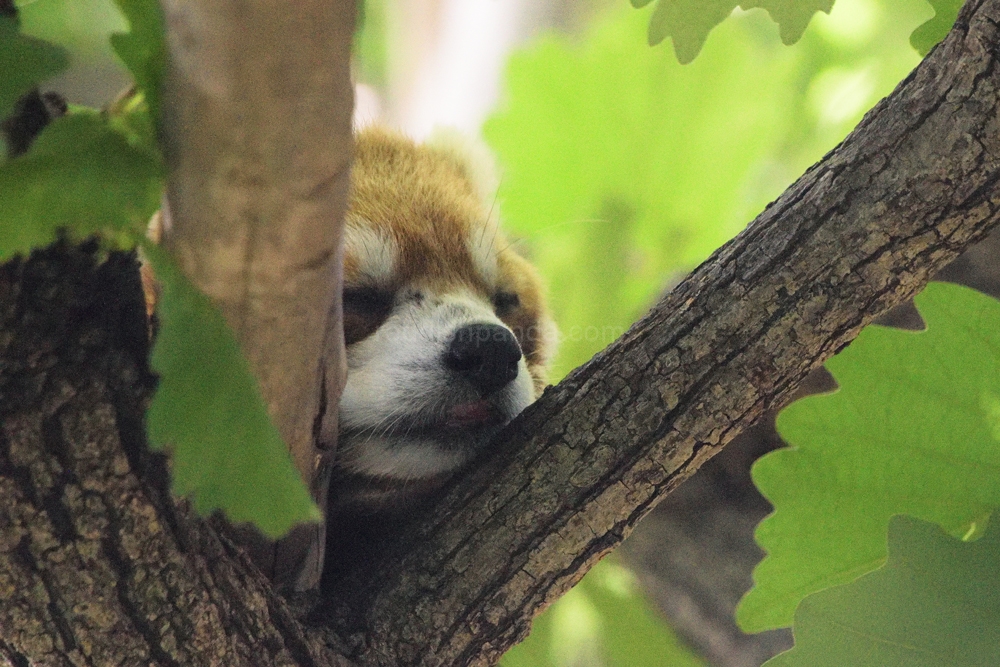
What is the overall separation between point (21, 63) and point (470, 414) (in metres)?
0.85

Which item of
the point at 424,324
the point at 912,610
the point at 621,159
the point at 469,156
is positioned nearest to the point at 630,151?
the point at 621,159

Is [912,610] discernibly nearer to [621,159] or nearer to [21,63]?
[21,63]

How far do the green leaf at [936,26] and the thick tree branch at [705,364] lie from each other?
139mm

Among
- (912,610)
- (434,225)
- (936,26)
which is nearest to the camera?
(912,610)

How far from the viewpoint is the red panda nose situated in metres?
1.34

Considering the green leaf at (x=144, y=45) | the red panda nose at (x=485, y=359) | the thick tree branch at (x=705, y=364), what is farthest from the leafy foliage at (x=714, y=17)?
the green leaf at (x=144, y=45)

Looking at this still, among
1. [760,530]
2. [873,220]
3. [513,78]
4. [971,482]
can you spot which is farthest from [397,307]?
[513,78]

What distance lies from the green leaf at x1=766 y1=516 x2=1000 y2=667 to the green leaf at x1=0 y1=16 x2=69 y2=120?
914 mm

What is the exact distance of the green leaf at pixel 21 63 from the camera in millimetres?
575

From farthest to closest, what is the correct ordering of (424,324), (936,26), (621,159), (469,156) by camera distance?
1. (621,159)
2. (469,156)
3. (424,324)
4. (936,26)

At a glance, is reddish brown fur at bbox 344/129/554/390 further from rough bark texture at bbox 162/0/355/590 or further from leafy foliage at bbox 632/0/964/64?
rough bark texture at bbox 162/0/355/590

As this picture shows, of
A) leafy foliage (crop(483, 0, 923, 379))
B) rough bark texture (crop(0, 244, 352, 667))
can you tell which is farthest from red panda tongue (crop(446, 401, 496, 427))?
leafy foliage (crop(483, 0, 923, 379))

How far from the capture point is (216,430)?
62cm

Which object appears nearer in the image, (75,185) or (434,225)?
(75,185)
